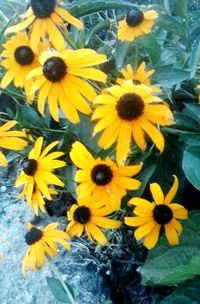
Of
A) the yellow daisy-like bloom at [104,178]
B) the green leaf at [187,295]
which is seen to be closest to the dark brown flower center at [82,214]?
the yellow daisy-like bloom at [104,178]

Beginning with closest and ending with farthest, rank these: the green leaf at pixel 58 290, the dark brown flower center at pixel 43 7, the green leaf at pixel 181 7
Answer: the dark brown flower center at pixel 43 7, the green leaf at pixel 58 290, the green leaf at pixel 181 7

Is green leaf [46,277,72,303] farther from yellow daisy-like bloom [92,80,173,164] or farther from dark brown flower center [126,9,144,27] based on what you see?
dark brown flower center [126,9,144,27]

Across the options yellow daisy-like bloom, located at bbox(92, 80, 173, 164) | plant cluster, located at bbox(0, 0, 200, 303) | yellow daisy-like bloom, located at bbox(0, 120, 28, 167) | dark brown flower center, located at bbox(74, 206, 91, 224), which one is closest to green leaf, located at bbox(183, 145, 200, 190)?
plant cluster, located at bbox(0, 0, 200, 303)

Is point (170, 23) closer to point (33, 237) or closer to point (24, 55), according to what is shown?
point (24, 55)

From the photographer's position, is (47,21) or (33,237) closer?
(47,21)

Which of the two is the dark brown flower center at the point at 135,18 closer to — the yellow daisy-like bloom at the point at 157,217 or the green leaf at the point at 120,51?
the green leaf at the point at 120,51

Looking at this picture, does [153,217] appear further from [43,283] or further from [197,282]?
[43,283]

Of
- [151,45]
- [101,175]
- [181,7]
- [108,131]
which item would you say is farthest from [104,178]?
[181,7]
